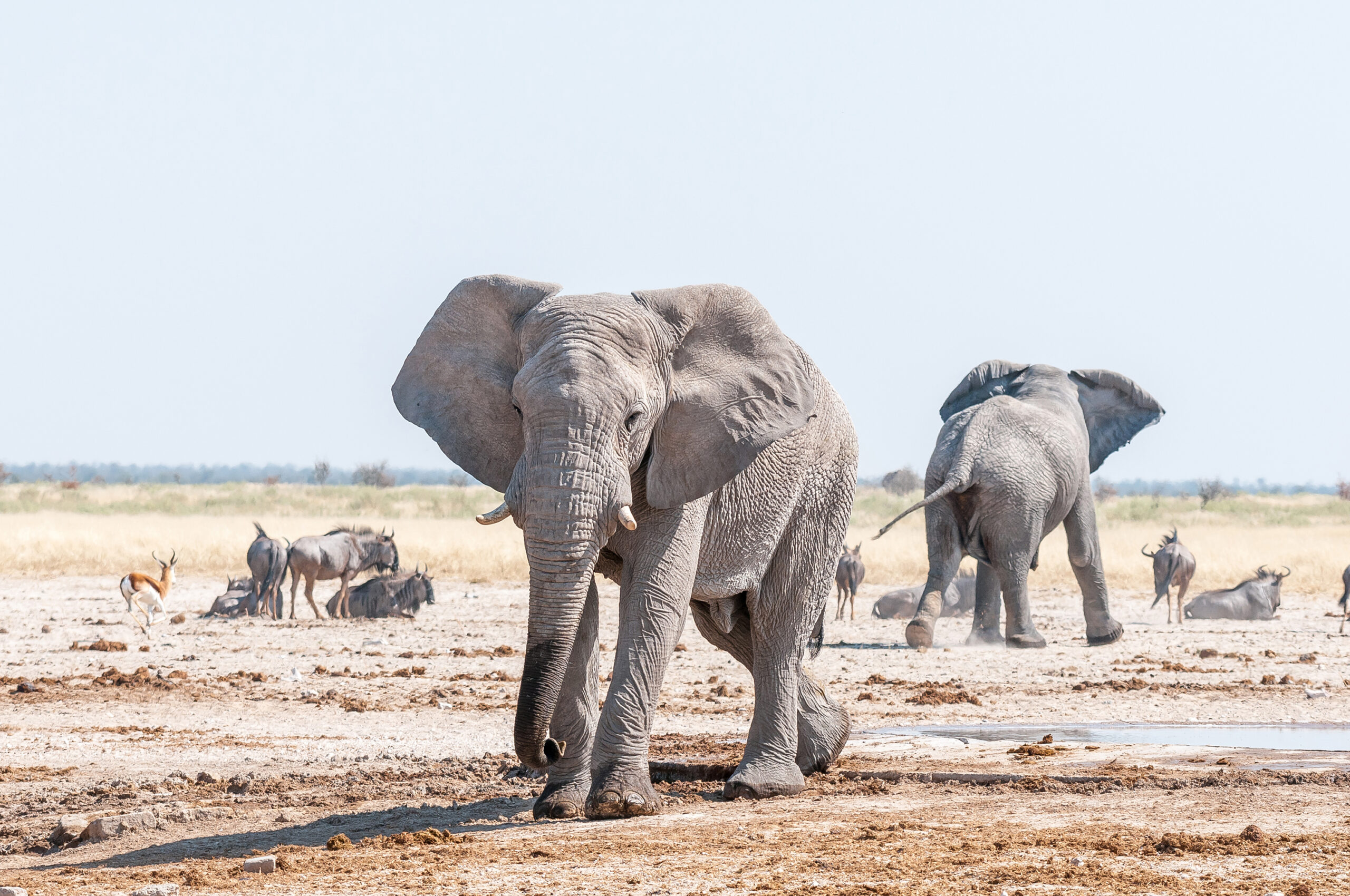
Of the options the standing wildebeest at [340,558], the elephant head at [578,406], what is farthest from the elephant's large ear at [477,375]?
the standing wildebeest at [340,558]

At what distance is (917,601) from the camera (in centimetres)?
2094

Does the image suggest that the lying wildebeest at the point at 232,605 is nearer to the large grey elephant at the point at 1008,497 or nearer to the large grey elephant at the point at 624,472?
the large grey elephant at the point at 1008,497

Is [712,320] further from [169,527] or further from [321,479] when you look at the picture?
[321,479]

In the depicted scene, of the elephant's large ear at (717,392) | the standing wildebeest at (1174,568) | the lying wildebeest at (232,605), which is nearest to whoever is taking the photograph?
the elephant's large ear at (717,392)

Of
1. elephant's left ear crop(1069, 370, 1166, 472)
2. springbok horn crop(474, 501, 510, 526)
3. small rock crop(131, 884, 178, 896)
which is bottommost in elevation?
small rock crop(131, 884, 178, 896)

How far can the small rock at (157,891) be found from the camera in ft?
17.4

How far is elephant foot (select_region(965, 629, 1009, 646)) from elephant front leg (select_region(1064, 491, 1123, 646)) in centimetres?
95

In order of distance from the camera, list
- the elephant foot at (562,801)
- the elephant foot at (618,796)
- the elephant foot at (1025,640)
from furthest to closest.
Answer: the elephant foot at (1025,640), the elephant foot at (562,801), the elephant foot at (618,796)

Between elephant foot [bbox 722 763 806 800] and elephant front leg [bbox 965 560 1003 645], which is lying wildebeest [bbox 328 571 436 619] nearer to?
elephant front leg [bbox 965 560 1003 645]

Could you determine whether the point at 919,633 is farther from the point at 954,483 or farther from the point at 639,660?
the point at 639,660

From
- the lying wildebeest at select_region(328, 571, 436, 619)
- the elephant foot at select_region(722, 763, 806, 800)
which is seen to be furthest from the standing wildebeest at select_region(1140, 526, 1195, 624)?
the elephant foot at select_region(722, 763, 806, 800)

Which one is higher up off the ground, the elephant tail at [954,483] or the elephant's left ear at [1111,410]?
the elephant's left ear at [1111,410]

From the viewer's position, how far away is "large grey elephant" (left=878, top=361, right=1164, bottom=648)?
1555 cm

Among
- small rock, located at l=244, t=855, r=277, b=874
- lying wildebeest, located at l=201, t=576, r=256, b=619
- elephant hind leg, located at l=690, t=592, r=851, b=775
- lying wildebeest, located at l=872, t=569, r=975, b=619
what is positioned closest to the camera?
small rock, located at l=244, t=855, r=277, b=874
